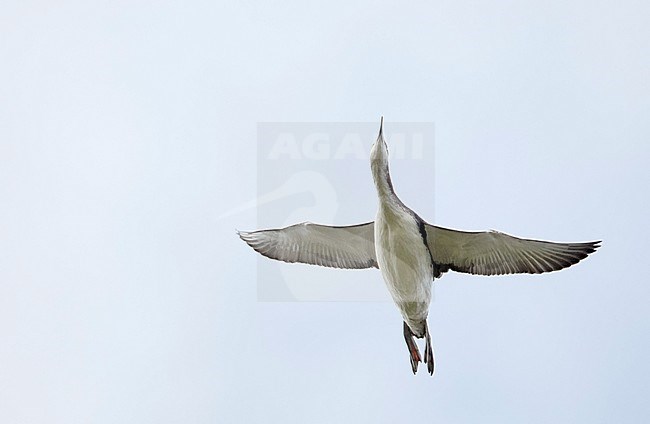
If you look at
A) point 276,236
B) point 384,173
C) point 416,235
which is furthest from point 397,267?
point 276,236

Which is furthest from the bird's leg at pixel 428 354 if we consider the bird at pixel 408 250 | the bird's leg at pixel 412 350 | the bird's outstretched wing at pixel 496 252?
the bird's outstretched wing at pixel 496 252

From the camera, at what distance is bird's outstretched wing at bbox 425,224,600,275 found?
16000mm

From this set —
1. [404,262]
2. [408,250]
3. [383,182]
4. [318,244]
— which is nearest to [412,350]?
[404,262]

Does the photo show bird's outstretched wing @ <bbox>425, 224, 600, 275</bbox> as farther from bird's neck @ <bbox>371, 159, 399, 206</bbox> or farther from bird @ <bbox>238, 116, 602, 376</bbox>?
bird's neck @ <bbox>371, 159, 399, 206</bbox>

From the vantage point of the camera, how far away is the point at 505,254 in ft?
54.1

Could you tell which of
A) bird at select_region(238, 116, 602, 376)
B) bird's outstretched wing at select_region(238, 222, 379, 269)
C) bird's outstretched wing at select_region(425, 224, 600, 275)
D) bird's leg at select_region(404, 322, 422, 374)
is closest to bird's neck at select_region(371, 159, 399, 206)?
bird at select_region(238, 116, 602, 376)

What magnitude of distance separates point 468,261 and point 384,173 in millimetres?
2592

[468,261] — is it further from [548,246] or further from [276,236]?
[276,236]

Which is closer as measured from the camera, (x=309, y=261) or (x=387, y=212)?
(x=387, y=212)

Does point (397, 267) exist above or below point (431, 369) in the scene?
above

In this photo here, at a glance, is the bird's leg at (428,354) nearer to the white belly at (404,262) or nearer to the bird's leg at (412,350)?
the bird's leg at (412,350)

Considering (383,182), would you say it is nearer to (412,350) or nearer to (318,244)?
(318,244)

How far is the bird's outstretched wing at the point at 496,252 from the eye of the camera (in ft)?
52.5

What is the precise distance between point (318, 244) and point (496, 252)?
3.43 m
